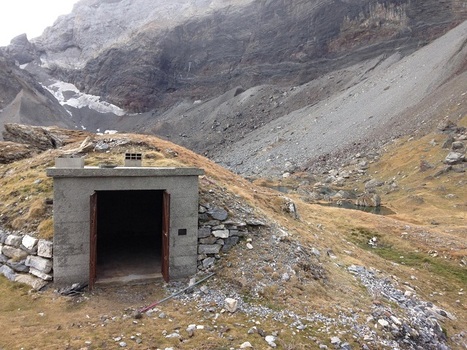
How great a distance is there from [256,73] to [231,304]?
101722 mm

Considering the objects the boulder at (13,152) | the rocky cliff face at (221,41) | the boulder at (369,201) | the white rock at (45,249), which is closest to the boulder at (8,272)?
the white rock at (45,249)

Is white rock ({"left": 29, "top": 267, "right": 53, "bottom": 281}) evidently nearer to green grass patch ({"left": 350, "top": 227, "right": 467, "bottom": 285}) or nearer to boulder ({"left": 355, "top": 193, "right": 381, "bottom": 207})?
green grass patch ({"left": 350, "top": 227, "right": 467, "bottom": 285})

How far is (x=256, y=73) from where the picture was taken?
106688mm

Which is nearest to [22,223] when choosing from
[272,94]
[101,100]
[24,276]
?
[24,276]

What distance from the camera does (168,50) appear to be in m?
128

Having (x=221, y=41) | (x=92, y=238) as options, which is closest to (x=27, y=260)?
(x=92, y=238)

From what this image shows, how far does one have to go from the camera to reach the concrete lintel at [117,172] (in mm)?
11727

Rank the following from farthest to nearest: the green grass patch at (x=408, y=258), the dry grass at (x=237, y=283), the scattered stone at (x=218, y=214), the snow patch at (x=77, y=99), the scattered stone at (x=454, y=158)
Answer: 1. the snow patch at (x=77, y=99)
2. the scattered stone at (x=454, y=158)
3. the green grass patch at (x=408, y=258)
4. the scattered stone at (x=218, y=214)
5. the dry grass at (x=237, y=283)

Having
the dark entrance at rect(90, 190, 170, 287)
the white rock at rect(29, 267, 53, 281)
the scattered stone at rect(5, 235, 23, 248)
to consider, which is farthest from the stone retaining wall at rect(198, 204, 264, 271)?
the scattered stone at rect(5, 235, 23, 248)

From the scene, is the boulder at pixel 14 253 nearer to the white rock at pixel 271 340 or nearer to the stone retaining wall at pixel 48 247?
the stone retaining wall at pixel 48 247

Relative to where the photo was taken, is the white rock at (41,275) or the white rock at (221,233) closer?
the white rock at (41,275)

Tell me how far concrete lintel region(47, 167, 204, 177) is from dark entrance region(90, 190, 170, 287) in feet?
7.23

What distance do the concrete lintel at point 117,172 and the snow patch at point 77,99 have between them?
11717 cm

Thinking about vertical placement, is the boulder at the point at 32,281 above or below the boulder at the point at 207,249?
below
